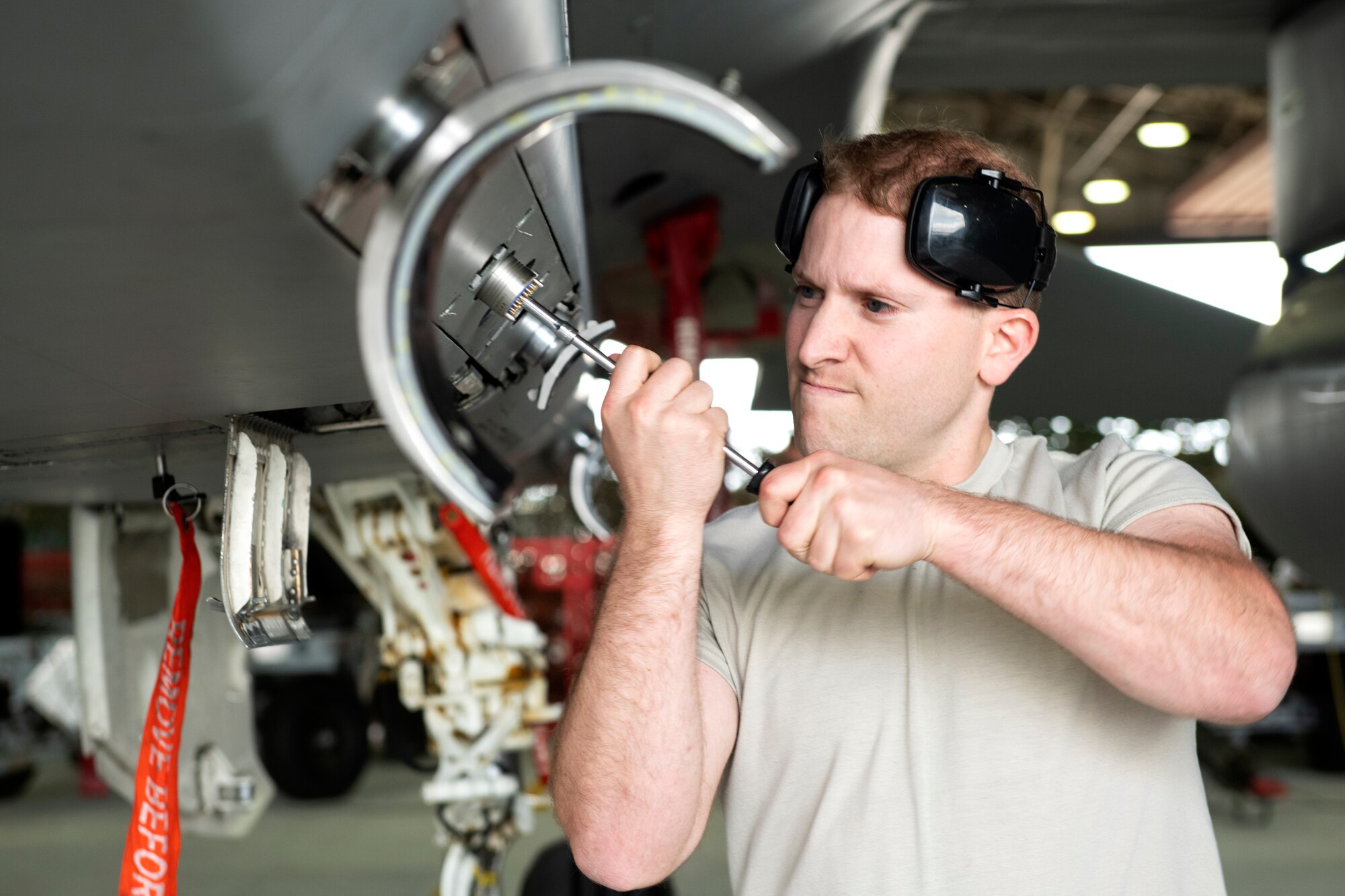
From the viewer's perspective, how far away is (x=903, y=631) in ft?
3.55

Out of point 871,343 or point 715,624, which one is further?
point 715,624

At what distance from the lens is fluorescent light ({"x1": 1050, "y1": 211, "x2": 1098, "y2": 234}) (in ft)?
43.7

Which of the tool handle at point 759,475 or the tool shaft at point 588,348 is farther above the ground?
the tool shaft at point 588,348

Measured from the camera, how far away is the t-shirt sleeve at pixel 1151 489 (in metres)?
1.04

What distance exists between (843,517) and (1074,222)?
1393cm

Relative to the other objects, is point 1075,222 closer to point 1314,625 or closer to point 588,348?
point 1314,625

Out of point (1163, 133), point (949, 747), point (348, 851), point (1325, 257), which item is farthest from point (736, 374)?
point (1163, 133)

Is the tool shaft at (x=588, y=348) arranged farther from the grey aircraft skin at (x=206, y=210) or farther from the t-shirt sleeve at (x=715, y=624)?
the t-shirt sleeve at (x=715, y=624)

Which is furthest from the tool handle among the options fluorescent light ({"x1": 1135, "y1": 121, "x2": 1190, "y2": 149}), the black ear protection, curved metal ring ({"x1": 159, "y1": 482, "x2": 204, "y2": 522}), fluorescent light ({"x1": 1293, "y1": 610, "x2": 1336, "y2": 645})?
fluorescent light ({"x1": 1135, "y1": 121, "x2": 1190, "y2": 149})

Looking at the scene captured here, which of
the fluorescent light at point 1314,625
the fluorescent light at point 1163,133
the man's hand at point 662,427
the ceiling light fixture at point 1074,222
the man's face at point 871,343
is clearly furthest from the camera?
the ceiling light fixture at point 1074,222

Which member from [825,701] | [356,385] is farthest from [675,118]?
[825,701]

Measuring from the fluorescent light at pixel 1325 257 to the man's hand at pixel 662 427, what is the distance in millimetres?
2156

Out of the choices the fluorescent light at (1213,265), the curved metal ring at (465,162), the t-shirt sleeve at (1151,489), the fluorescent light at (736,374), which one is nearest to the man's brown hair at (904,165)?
the t-shirt sleeve at (1151,489)

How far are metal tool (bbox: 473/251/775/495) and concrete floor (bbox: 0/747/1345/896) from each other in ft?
11.4
